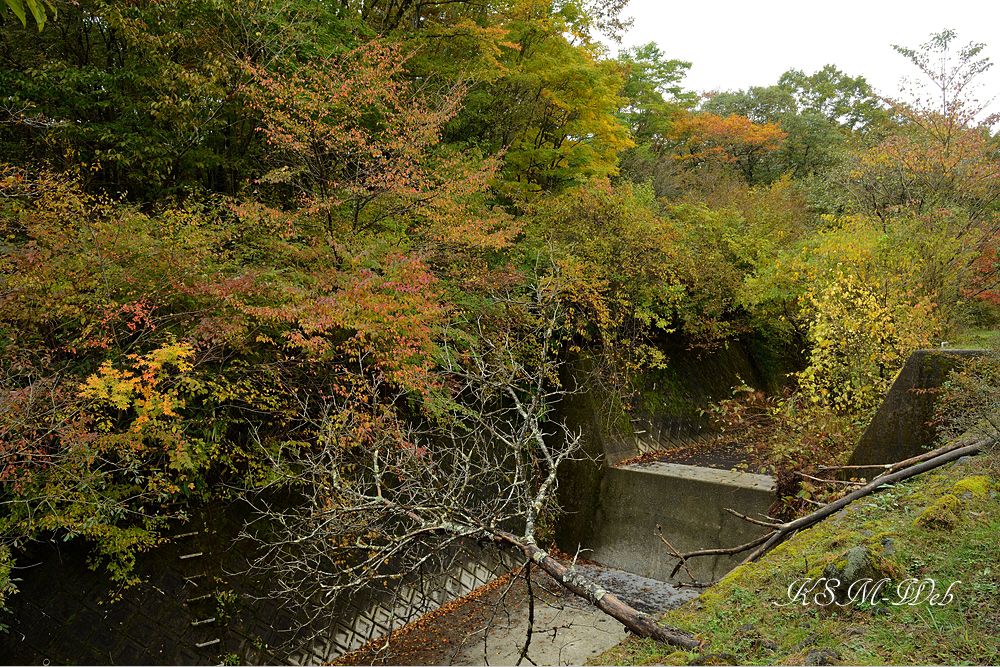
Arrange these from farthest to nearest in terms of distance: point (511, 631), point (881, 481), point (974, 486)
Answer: point (511, 631) → point (881, 481) → point (974, 486)

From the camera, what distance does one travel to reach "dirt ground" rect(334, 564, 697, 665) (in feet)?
24.3

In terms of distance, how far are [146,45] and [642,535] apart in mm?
11521

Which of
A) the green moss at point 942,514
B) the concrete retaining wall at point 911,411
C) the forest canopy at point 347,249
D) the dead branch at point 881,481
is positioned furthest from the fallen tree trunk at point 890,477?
the forest canopy at point 347,249

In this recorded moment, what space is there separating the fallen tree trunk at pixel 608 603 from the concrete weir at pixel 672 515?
6017mm

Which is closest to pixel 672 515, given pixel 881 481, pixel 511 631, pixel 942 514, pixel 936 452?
pixel 511 631

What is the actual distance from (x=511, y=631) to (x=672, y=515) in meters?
3.56

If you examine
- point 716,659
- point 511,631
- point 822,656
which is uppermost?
point 822,656

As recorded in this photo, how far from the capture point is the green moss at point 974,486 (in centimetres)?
404

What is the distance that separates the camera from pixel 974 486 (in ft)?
13.5

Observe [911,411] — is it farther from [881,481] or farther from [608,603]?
[608,603]

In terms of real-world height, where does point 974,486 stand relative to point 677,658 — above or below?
above

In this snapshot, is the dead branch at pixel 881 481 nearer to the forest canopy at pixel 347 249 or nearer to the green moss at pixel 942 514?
the green moss at pixel 942 514

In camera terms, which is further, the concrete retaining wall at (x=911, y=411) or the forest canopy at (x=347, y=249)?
the forest canopy at (x=347, y=249)

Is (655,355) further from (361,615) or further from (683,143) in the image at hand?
(683,143)
